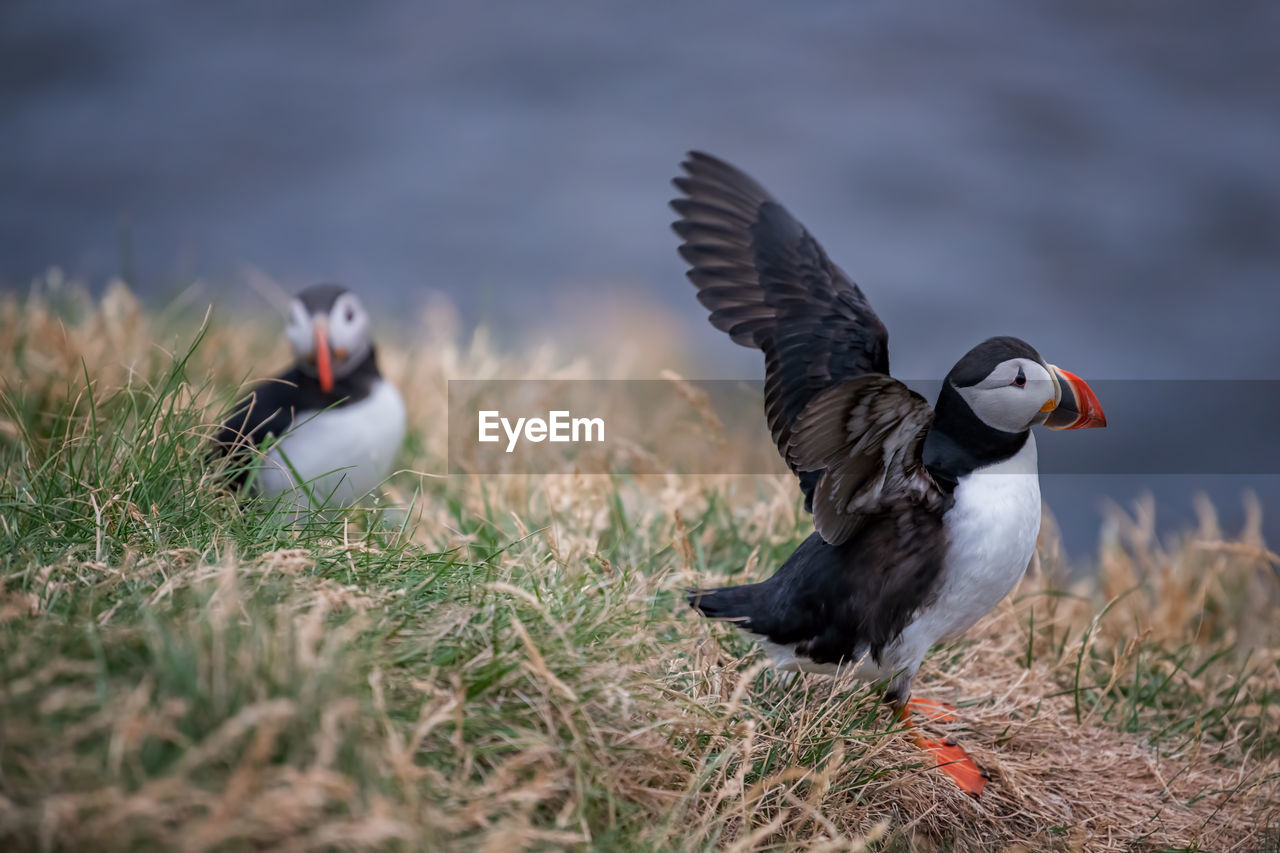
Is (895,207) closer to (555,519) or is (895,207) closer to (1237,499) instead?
(1237,499)

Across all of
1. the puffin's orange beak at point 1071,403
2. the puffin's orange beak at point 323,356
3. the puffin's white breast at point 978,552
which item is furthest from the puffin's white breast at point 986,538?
the puffin's orange beak at point 323,356

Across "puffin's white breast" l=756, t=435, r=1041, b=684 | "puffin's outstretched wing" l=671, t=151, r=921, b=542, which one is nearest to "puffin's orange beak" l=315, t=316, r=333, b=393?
"puffin's outstretched wing" l=671, t=151, r=921, b=542

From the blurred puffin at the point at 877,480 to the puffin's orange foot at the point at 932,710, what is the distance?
13 mm

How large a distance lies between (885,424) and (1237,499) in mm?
7529

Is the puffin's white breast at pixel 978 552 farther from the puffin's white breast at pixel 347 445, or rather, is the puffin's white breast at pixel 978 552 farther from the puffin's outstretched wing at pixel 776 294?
the puffin's white breast at pixel 347 445

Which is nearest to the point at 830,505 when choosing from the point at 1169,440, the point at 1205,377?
the point at 1169,440

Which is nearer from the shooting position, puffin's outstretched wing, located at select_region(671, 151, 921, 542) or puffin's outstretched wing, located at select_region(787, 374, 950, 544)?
puffin's outstretched wing, located at select_region(787, 374, 950, 544)

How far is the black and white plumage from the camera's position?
101 inches

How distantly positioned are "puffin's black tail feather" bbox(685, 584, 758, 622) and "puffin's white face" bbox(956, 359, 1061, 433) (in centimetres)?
76

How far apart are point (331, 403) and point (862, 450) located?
2.39m

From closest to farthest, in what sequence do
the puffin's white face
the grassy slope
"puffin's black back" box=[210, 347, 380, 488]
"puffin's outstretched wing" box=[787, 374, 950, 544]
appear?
the grassy slope → "puffin's outstretched wing" box=[787, 374, 950, 544] → the puffin's white face → "puffin's black back" box=[210, 347, 380, 488]

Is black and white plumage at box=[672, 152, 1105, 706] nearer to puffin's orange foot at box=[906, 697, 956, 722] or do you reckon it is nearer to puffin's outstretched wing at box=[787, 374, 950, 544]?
puffin's outstretched wing at box=[787, 374, 950, 544]

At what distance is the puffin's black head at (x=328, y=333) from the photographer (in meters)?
4.26

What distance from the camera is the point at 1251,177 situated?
1362 cm
